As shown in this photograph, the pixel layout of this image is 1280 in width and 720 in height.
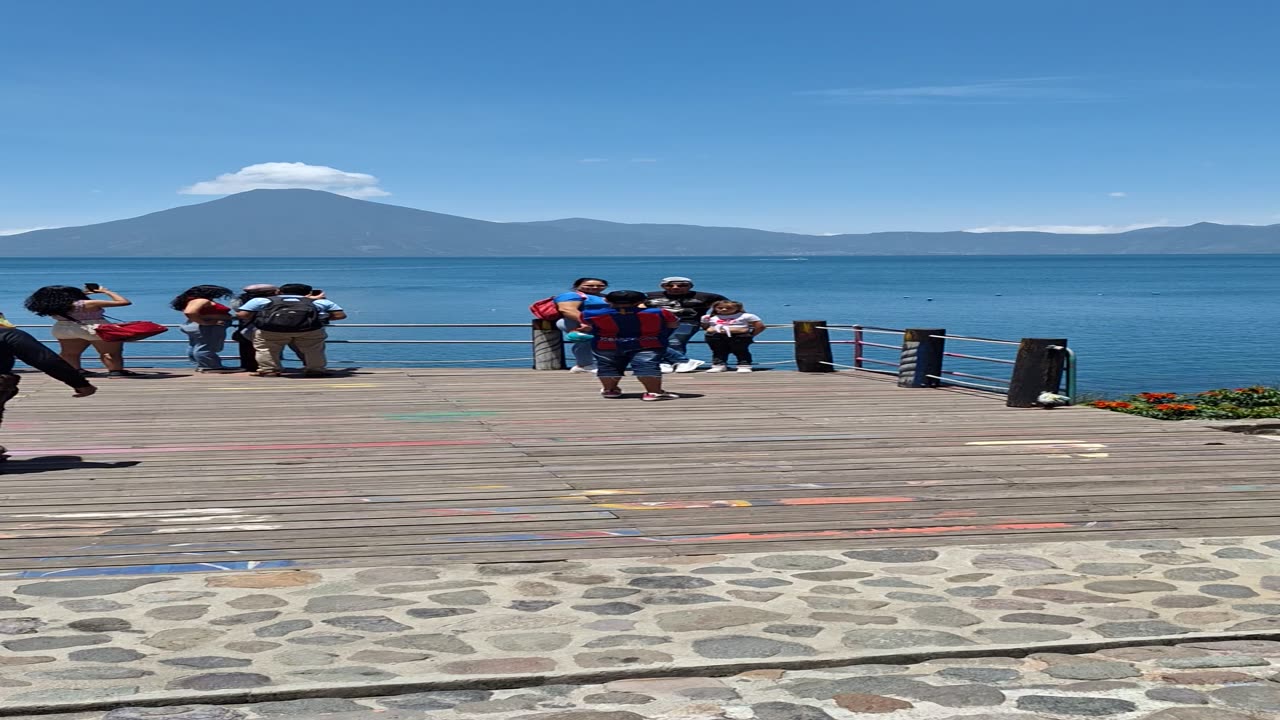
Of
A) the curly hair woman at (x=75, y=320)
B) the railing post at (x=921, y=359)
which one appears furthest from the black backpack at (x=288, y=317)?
the railing post at (x=921, y=359)

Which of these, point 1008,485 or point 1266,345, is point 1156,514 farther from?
point 1266,345

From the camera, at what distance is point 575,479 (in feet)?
31.9

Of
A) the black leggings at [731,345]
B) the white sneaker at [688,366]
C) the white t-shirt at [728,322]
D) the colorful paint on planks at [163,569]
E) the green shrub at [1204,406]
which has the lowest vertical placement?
the colorful paint on planks at [163,569]

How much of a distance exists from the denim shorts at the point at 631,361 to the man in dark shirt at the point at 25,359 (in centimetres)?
641

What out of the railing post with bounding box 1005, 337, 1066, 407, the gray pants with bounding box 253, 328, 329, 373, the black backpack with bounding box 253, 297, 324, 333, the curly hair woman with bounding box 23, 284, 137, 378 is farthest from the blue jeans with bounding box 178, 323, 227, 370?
the railing post with bounding box 1005, 337, 1066, 407

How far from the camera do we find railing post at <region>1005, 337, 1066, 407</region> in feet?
48.3

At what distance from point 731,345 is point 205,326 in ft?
25.0

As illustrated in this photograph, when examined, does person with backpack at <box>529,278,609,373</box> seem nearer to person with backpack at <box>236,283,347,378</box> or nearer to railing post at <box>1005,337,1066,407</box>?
person with backpack at <box>236,283,347,378</box>

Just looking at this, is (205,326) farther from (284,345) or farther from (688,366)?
(688,366)

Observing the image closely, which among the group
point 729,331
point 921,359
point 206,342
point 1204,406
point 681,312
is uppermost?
point 681,312

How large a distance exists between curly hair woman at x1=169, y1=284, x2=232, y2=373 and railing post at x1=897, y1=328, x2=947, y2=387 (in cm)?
946

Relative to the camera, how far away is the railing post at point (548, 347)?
20.2m

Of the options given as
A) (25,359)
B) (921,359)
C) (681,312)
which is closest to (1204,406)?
(921,359)

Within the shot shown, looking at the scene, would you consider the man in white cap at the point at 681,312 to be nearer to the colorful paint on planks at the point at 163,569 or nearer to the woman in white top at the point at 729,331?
the woman in white top at the point at 729,331
